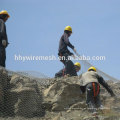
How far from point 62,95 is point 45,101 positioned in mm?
612

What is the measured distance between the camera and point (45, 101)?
35.1ft

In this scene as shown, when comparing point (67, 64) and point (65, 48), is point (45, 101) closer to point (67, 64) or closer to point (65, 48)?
point (67, 64)

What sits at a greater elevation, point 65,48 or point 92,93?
point 65,48

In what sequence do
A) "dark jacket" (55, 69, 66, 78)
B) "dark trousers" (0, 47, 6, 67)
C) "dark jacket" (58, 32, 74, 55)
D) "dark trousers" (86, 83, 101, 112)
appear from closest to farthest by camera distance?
"dark trousers" (86, 83, 101, 112)
"dark trousers" (0, 47, 6, 67)
"dark jacket" (58, 32, 74, 55)
"dark jacket" (55, 69, 66, 78)

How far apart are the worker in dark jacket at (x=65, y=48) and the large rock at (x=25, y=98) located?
2237 mm

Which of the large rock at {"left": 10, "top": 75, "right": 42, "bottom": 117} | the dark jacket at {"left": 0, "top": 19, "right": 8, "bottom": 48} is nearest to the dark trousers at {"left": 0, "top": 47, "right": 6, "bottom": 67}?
the dark jacket at {"left": 0, "top": 19, "right": 8, "bottom": 48}

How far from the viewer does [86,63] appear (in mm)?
12812

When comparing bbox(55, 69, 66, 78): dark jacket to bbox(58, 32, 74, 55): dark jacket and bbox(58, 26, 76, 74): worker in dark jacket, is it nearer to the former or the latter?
bbox(58, 26, 76, 74): worker in dark jacket

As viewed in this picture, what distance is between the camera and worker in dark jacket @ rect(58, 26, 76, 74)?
41.3ft

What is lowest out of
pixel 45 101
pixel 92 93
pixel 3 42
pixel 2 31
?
pixel 45 101

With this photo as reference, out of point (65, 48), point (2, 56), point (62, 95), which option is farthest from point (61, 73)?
point (2, 56)

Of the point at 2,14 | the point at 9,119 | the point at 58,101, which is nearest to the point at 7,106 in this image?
the point at 9,119

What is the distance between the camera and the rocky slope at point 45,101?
9.88m

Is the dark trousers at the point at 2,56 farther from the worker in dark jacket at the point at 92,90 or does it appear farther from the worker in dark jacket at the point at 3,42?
the worker in dark jacket at the point at 92,90
